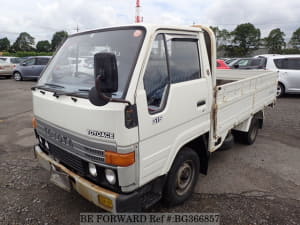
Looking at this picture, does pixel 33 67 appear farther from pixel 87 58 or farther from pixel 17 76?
pixel 87 58

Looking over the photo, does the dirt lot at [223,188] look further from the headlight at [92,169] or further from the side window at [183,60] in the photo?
the side window at [183,60]

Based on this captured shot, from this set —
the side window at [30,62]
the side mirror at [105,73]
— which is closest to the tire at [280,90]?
the side mirror at [105,73]

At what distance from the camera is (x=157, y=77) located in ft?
7.36

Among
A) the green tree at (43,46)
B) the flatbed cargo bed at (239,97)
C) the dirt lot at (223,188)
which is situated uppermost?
the green tree at (43,46)

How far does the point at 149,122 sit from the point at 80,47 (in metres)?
1.36

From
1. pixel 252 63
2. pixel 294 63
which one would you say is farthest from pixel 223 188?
pixel 252 63

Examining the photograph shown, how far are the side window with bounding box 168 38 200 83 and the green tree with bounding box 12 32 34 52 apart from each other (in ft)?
282

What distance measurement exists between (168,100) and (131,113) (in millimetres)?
505

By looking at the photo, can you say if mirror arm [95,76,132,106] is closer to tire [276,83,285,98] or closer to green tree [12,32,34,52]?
tire [276,83,285,98]

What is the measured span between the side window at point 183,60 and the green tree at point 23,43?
282ft

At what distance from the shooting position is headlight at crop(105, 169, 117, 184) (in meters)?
2.04

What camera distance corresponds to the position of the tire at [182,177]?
2.56 metres

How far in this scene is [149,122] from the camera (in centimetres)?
205

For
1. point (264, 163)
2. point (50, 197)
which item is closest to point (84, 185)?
point (50, 197)
